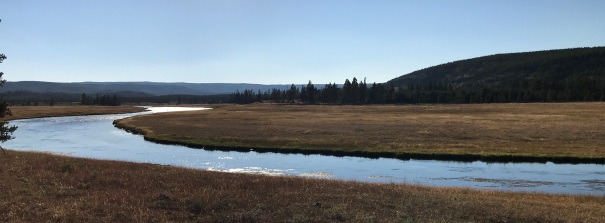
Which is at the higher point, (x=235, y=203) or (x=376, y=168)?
(x=235, y=203)

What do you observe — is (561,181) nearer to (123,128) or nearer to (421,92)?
(123,128)

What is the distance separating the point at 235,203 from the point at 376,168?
2480 centimetres

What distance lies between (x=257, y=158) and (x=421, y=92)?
517 ft

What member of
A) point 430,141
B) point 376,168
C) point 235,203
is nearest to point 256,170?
point 376,168

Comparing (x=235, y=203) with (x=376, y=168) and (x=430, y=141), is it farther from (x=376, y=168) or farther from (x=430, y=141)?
(x=430, y=141)

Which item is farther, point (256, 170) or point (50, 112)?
point (50, 112)

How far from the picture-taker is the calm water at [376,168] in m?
32.2

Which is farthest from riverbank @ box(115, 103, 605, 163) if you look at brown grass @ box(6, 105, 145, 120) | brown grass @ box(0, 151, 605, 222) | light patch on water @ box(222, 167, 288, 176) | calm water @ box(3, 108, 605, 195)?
brown grass @ box(6, 105, 145, 120)

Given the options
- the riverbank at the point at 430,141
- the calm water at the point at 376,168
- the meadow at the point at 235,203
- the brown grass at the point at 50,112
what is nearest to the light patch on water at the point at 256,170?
the calm water at the point at 376,168

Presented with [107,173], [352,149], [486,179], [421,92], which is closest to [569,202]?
[486,179]

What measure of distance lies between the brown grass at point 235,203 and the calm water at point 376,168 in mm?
8716

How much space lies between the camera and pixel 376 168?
40031 mm

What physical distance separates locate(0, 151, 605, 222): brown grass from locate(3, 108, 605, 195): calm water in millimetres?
8716

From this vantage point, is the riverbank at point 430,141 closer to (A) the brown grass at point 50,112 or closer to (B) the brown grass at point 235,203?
(B) the brown grass at point 235,203
